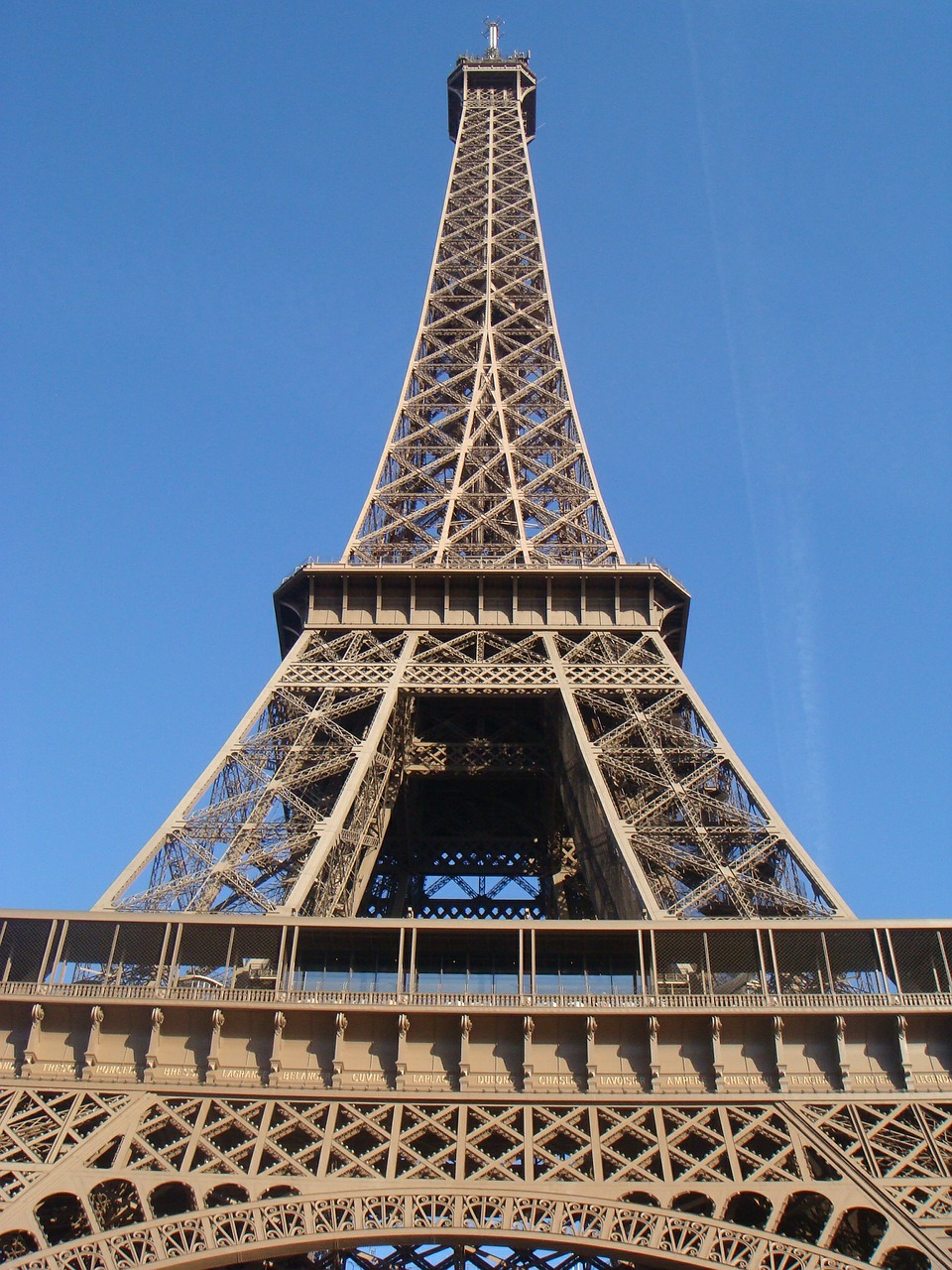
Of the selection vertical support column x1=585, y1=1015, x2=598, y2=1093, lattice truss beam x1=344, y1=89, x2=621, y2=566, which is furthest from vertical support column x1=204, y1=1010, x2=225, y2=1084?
lattice truss beam x1=344, y1=89, x2=621, y2=566

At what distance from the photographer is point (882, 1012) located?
23578mm

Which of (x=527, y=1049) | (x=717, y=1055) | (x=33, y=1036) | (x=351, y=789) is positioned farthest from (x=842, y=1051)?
(x=33, y=1036)

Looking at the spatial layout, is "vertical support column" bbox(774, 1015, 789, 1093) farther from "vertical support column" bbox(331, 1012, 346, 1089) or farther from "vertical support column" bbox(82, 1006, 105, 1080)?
"vertical support column" bbox(82, 1006, 105, 1080)

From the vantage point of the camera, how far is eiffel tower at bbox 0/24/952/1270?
67.3 feet

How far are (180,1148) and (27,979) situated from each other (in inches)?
227

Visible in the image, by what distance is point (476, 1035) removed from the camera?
24203mm

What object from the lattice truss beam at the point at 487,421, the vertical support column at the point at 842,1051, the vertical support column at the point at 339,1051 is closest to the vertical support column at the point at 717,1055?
the vertical support column at the point at 842,1051

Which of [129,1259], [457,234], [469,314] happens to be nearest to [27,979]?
[129,1259]

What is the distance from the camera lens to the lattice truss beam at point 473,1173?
1997cm

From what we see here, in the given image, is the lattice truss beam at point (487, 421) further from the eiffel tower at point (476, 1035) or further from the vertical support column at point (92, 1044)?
the vertical support column at point (92, 1044)

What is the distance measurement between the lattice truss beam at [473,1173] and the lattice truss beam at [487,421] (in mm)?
20315

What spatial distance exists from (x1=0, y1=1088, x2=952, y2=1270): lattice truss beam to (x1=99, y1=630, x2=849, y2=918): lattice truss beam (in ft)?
14.7

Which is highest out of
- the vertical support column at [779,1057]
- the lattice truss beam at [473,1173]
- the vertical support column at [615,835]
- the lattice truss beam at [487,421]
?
the lattice truss beam at [487,421]

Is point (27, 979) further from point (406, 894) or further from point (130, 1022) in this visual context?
point (406, 894)
